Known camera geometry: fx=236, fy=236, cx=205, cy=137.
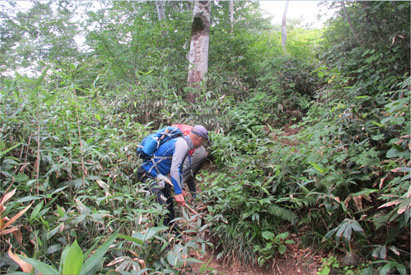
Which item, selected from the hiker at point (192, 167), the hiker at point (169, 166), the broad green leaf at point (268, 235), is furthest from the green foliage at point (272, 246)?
the hiker at point (192, 167)

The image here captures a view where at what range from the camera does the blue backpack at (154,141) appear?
10.4ft

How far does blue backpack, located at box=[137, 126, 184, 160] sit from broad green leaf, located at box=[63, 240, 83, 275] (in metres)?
2.15

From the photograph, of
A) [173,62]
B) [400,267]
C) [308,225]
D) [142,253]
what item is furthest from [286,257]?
[173,62]

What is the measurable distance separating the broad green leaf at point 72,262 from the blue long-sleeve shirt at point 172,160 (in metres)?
2.05

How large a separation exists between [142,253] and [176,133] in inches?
65.8

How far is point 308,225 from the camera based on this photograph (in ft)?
10.2

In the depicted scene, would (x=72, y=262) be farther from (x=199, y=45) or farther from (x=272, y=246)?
(x=199, y=45)

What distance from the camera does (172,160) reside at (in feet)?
10.3

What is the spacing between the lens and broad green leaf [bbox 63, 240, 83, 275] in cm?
101

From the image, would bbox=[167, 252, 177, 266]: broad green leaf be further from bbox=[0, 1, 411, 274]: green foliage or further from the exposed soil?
the exposed soil

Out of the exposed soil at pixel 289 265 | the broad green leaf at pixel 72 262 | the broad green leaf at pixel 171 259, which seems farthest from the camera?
the exposed soil at pixel 289 265

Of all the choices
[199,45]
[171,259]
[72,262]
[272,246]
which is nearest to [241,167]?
[272,246]

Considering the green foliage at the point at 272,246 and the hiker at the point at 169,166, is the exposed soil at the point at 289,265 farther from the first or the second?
the hiker at the point at 169,166

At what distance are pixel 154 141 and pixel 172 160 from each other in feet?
1.21
